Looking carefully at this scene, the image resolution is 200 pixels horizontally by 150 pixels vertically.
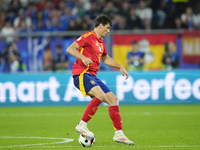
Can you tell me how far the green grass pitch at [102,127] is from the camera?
643 centimetres

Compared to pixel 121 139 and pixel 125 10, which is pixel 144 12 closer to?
pixel 125 10

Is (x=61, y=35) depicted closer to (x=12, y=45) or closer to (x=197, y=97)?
(x=12, y=45)

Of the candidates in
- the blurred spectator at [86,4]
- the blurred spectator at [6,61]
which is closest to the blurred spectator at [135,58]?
the blurred spectator at [6,61]

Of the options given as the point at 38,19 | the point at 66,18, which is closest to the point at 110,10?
the point at 66,18

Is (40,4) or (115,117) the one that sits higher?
(40,4)

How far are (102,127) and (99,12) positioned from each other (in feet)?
32.7

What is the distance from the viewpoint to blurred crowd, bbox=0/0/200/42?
54.4 ft

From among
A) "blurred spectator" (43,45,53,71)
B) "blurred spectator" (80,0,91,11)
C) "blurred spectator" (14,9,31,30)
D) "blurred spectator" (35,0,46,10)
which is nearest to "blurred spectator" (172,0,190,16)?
"blurred spectator" (80,0,91,11)

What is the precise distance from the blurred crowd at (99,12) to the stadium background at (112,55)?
0.04 meters

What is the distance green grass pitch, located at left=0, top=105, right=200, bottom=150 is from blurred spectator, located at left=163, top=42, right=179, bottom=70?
6.62 feet

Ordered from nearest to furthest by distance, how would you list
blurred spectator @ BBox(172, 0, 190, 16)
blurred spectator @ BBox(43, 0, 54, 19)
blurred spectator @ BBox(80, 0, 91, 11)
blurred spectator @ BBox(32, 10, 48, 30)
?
blurred spectator @ BBox(172, 0, 190, 16), blurred spectator @ BBox(32, 10, 48, 30), blurred spectator @ BBox(43, 0, 54, 19), blurred spectator @ BBox(80, 0, 91, 11)

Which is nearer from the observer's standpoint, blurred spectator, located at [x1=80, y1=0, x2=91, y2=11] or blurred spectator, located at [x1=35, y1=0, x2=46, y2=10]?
blurred spectator, located at [x1=80, y1=0, x2=91, y2=11]

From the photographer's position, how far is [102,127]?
8.88 metres

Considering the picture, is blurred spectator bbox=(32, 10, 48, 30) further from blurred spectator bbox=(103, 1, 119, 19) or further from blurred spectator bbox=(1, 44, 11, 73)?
blurred spectator bbox=(1, 44, 11, 73)
